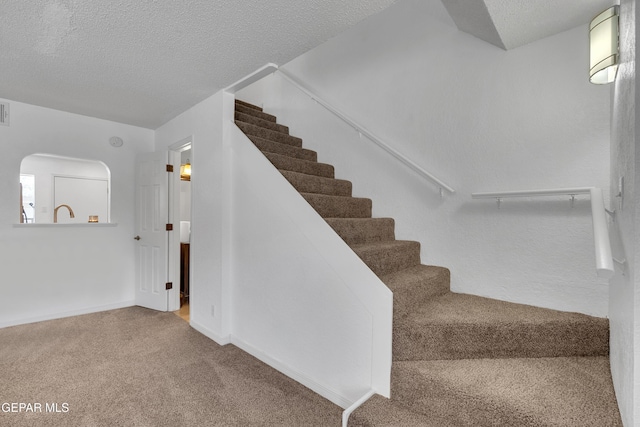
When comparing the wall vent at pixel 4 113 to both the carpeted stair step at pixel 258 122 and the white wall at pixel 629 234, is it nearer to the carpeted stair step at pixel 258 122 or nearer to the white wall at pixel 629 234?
the carpeted stair step at pixel 258 122

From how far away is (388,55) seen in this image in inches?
118

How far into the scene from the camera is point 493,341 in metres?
1.77

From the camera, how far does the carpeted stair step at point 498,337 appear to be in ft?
5.72

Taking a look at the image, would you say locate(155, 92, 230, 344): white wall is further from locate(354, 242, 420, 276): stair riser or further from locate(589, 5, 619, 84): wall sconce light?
locate(589, 5, 619, 84): wall sconce light

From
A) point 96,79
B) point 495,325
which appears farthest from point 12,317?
point 495,325

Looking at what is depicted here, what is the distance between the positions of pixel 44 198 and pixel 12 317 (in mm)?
3817

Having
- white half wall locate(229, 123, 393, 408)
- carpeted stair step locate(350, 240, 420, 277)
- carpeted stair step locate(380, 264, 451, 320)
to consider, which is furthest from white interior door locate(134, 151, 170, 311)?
carpeted stair step locate(380, 264, 451, 320)

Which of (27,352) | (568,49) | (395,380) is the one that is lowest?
(27,352)

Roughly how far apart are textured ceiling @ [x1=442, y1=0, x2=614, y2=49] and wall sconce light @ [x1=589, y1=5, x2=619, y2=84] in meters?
0.37

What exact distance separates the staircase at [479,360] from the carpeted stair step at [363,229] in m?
0.01

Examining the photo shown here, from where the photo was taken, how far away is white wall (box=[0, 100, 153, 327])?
311 cm

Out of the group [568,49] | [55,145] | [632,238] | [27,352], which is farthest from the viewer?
[55,145]

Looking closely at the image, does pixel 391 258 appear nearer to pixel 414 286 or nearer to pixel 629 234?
pixel 414 286

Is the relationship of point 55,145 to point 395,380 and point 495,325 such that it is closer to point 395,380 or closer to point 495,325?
point 395,380
